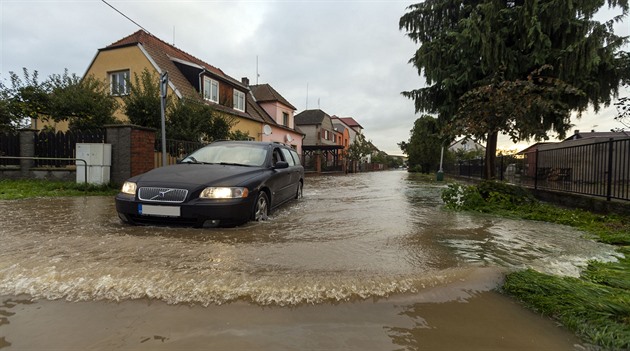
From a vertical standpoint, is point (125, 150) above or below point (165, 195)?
above

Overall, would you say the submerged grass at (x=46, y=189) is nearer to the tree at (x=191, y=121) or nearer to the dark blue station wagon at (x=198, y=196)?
the tree at (x=191, y=121)

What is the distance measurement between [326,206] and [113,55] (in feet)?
56.6

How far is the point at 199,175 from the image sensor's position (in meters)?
4.85

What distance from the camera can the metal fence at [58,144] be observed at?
1070cm

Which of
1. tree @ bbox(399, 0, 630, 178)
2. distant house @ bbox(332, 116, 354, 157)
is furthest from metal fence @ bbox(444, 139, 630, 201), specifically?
distant house @ bbox(332, 116, 354, 157)

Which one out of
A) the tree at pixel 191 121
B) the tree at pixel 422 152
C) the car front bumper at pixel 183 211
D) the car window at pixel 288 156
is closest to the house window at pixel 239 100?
the tree at pixel 191 121

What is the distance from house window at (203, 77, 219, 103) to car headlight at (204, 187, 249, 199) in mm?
16651

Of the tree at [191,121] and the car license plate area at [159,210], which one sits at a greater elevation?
the tree at [191,121]

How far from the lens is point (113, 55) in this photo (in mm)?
18156

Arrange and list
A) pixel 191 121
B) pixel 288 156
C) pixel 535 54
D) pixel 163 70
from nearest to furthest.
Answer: pixel 288 156, pixel 535 54, pixel 191 121, pixel 163 70

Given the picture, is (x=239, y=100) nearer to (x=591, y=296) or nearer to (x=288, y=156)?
(x=288, y=156)

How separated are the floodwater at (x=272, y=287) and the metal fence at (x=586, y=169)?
305 centimetres

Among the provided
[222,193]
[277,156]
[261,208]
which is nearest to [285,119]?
[277,156]

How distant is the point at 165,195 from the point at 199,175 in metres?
0.58
